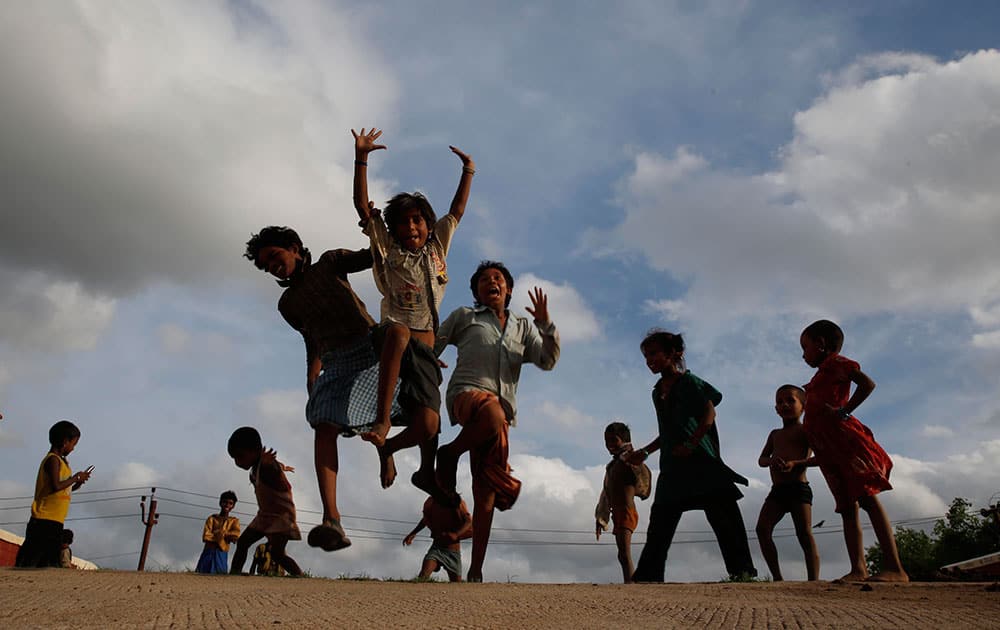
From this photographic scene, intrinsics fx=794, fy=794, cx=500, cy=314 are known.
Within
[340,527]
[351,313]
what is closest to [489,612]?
[340,527]

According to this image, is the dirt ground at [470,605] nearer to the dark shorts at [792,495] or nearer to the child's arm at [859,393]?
the child's arm at [859,393]

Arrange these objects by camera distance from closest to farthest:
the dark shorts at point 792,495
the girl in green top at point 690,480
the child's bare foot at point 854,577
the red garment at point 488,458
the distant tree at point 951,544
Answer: the child's bare foot at point 854,577 < the red garment at point 488,458 < the girl in green top at point 690,480 < the dark shorts at point 792,495 < the distant tree at point 951,544

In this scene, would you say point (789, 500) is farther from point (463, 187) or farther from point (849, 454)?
point (463, 187)

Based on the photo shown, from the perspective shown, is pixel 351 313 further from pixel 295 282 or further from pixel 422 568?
pixel 422 568

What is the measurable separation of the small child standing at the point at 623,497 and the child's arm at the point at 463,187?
7.91 ft

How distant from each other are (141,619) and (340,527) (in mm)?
1820

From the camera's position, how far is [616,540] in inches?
260

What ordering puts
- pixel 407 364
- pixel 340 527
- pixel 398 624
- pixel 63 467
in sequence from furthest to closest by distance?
pixel 63 467
pixel 407 364
pixel 340 527
pixel 398 624

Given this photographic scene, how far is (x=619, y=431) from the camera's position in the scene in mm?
7070

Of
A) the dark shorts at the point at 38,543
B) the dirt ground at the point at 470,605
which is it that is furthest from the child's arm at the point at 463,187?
the dark shorts at the point at 38,543

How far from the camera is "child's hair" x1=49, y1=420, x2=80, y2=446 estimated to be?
640 cm

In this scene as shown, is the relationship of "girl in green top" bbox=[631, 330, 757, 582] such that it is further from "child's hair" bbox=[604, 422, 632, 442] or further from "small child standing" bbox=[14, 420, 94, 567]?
"small child standing" bbox=[14, 420, 94, 567]

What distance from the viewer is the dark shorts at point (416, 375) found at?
16.3 ft

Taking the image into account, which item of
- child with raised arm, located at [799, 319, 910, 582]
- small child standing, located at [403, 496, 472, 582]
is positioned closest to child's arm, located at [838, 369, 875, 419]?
child with raised arm, located at [799, 319, 910, 582]
